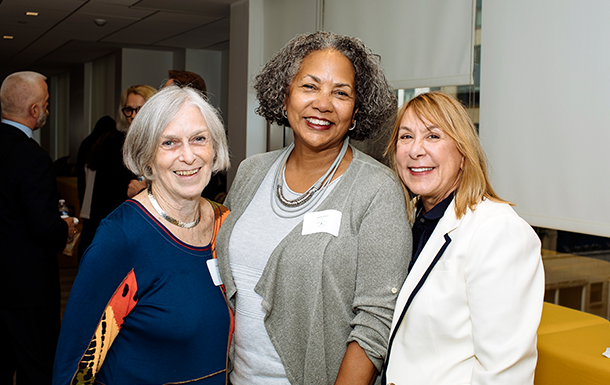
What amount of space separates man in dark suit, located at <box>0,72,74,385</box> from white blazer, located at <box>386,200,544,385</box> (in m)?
2.10

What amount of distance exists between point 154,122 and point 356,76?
63 centimetres

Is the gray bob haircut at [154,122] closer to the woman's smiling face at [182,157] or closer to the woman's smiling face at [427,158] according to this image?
the woman's smiling face at [182,157]

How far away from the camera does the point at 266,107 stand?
1783mm

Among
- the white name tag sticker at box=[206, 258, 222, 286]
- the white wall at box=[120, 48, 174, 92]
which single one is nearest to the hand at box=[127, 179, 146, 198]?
the white name tag sticker at box=[206, 258, 222, 286]

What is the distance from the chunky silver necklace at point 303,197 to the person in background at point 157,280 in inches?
9.1

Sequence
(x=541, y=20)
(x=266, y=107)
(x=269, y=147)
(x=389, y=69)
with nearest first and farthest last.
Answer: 1. (x=266, y=107)
2. (x=541, y=20)
3. (x=389, y=69)
4. (x=269, y=147)

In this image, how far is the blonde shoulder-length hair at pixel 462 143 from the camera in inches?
53.3

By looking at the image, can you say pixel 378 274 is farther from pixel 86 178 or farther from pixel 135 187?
pixel 86 178

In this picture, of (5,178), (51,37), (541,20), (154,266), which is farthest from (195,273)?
(51,37)

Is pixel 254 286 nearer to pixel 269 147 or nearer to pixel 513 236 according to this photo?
pixel 513 236

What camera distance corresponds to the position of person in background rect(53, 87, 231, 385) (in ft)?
4.45

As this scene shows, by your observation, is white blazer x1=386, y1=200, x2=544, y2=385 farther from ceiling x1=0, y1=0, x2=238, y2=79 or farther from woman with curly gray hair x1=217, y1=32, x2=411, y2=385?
ceiling x1=0, y1=0, x2=238, y2=79

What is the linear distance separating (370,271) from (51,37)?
7824 mm

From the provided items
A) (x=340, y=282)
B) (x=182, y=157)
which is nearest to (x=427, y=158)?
→ (x=340, y=282)
